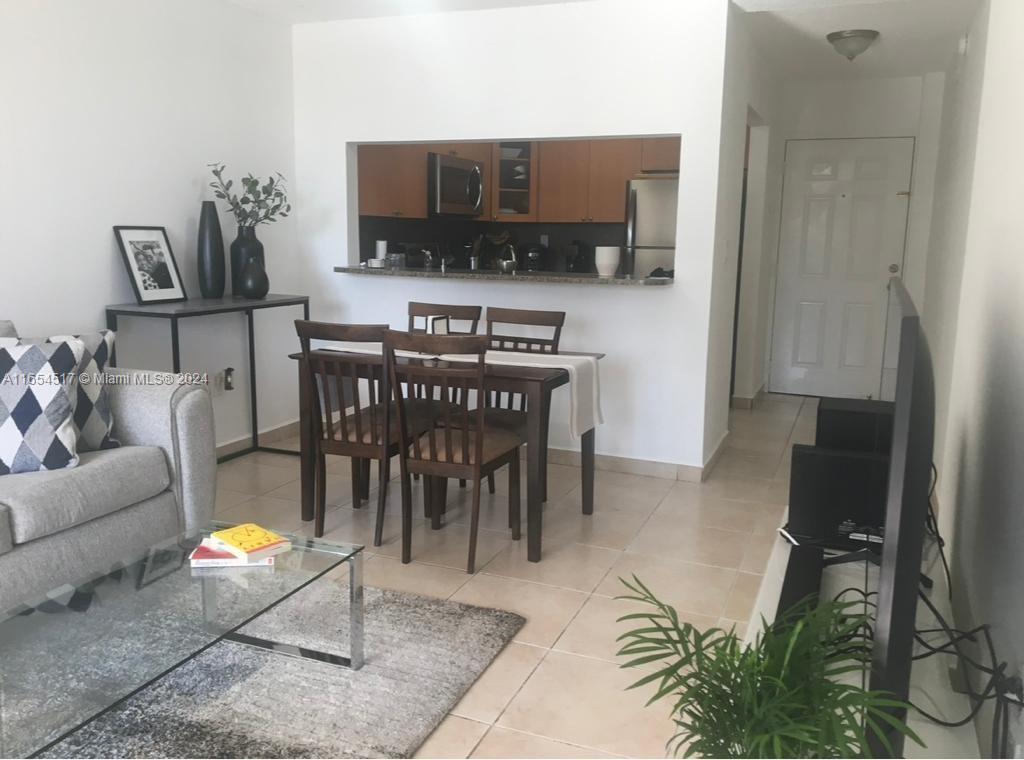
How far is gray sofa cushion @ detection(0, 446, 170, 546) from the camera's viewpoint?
7.86 ft

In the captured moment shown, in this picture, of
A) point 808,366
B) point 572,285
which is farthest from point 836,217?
point 572,285

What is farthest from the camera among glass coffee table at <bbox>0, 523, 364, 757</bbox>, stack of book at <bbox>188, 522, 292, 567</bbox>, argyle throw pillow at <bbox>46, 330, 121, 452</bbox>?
argyle throw pillow at <bbox>46, 330, 121, 452</bbox>

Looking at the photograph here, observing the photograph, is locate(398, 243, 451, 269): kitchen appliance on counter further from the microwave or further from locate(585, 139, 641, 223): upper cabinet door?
locate(585, 139, 641, 223): upper cabinet door

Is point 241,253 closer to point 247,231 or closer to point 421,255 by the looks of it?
point 247,231

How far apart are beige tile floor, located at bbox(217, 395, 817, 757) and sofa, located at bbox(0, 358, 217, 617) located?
0.71 metres

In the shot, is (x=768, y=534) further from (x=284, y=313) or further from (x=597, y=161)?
(x=597, y=161)

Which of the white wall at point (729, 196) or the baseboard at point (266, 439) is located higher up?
the white wall at point (729, 196)

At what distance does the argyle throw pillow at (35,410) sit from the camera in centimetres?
261

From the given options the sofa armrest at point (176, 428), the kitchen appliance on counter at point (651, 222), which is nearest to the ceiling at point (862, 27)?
the kitchen appliance on counter at point (651, 222)

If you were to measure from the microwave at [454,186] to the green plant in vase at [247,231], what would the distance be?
182 centimetres

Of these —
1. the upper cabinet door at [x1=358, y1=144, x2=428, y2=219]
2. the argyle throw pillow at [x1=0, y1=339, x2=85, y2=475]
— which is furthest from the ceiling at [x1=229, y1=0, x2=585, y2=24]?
the argyle throw pillow at [x1=0, y1=339, x2=85, y2=475]

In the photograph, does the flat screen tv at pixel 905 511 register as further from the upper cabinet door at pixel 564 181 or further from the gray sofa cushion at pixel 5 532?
the upper cabinet door at pixel 564 181

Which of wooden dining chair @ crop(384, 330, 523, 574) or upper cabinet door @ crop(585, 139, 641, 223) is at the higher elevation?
upper cabinet door @ crop(585, 139, 641, 223)

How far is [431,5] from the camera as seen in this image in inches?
171
